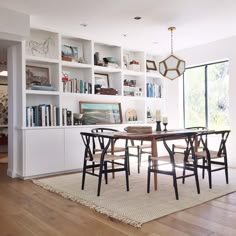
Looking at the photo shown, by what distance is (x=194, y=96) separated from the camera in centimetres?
587

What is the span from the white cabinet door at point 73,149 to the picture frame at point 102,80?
1113mm

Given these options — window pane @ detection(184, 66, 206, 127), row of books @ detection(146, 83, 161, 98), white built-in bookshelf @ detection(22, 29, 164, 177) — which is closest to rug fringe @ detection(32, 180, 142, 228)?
white built-in bookshelf @ detection(22, 29, 164, 177)

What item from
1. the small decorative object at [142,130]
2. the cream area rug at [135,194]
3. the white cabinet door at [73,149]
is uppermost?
the small decorative object at [142,130]

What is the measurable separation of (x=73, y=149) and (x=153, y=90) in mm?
2495

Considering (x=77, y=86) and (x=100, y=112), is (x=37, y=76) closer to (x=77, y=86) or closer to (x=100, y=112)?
(x=77, y=86)

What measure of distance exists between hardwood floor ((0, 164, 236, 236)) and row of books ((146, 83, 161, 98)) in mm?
3338

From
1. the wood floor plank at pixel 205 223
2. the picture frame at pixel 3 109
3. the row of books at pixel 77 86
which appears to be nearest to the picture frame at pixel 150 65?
the row of books at pixel 77 86

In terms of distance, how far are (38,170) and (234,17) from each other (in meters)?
3.79

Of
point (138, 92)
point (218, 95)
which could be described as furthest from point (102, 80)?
point (218, 95)

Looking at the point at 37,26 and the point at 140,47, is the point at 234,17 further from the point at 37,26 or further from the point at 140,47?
the point at 37,26

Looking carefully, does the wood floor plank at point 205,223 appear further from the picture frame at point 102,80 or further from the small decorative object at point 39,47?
the small decorative object at point 39,47

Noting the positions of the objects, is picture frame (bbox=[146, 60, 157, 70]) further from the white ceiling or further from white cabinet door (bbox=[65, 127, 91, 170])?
white cabinet door (bbox=[65, 127, 91, 170])

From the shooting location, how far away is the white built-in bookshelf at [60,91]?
430cm

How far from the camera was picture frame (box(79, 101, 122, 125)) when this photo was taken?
515cm
